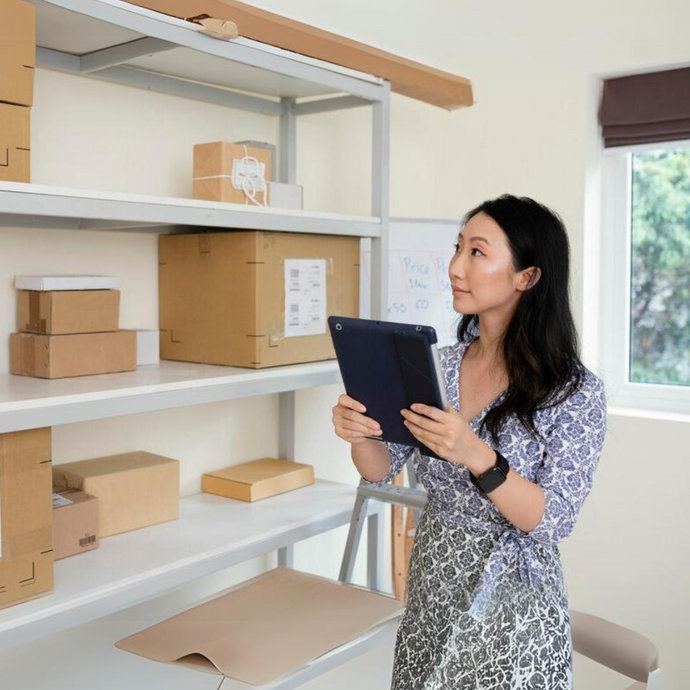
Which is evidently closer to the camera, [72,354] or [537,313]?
[537,313]

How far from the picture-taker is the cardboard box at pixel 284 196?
6.38ft

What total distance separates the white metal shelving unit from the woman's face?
520 millimetres

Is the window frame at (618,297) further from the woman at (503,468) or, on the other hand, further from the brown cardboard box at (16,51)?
the brown cardboard box at (16,51)

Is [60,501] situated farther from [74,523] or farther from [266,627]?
[266,627]

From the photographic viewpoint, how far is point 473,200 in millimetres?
3020

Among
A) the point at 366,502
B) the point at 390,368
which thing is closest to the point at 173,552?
the point at 366,502

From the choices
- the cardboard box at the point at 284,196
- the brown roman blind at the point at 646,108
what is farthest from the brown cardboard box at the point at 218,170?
the brown roman blind at the point at 646,108

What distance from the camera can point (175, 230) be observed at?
2068 millimetres

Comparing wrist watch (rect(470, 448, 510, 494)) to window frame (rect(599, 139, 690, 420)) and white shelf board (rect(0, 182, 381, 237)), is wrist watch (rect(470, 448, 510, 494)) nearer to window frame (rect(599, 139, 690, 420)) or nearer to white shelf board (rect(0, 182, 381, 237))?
white shelf board (rect(0, 182, 381, 237))

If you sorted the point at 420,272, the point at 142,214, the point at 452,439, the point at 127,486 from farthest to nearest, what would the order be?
the point at 420,272 → the point at 127,486 → the point at 142,214 → the point at 452,439

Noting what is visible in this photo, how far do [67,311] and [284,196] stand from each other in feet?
1.95

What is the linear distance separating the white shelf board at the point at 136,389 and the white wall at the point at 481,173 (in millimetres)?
335

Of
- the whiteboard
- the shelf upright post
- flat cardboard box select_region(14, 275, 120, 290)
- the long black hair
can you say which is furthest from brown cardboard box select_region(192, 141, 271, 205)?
the whiteboard

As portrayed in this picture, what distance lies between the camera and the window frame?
286 centimetres
